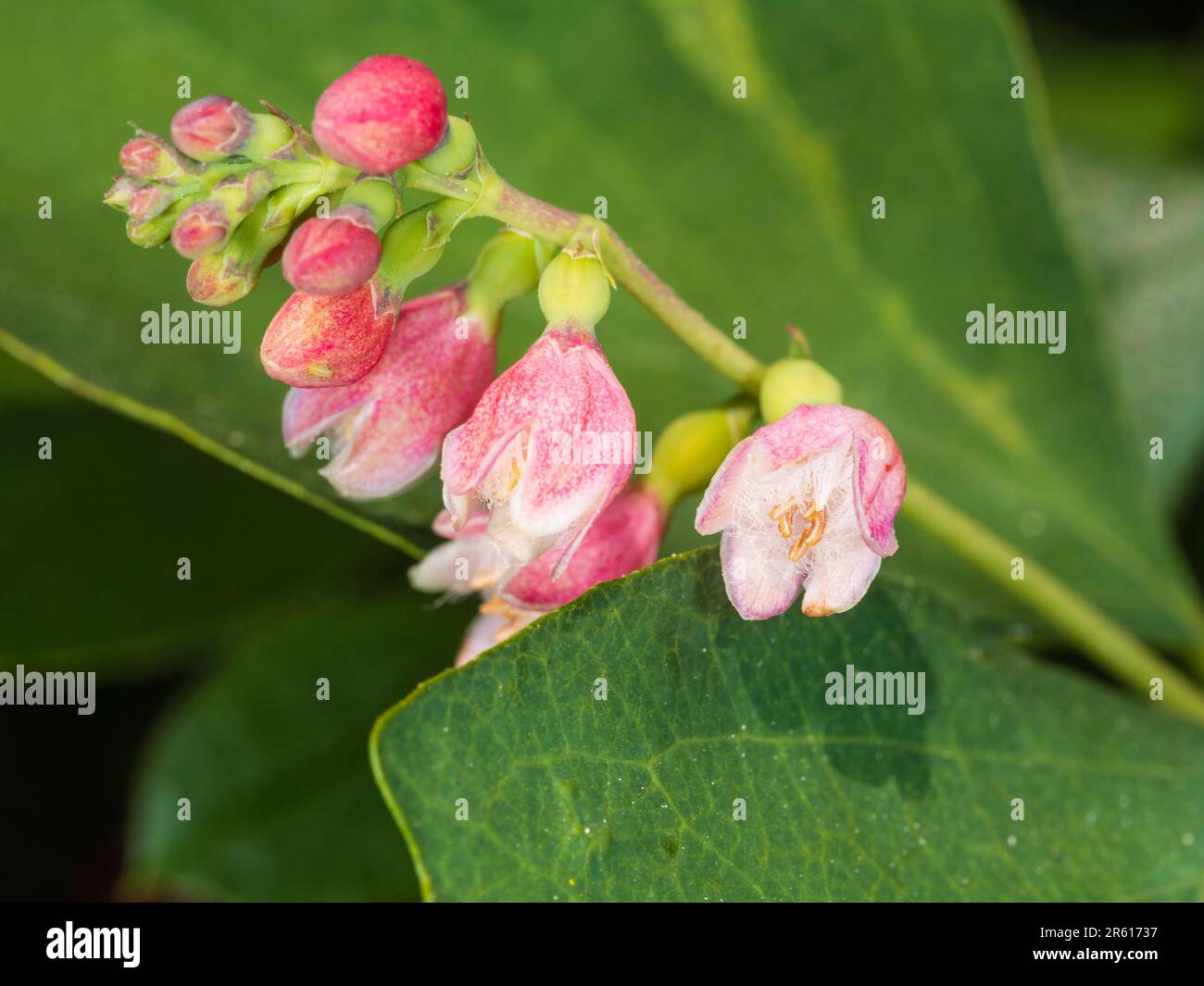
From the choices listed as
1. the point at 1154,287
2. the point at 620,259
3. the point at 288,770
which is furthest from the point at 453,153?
the point at 1154,287

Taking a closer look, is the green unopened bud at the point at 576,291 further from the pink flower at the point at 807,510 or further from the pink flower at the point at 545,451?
the pink flower at the point at 807,510

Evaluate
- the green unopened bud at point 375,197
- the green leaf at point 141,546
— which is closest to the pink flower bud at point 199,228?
the green unopened bud at point 375,197

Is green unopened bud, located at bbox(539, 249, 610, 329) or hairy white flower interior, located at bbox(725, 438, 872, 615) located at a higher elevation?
green unopened bud, located at bbox(539, 249, 610, 329)

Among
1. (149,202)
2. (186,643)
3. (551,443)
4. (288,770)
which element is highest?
(149,202)

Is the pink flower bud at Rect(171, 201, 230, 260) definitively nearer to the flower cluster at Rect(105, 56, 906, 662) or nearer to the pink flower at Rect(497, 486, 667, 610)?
the flower cluster at Rect(105, 56, 906, 662)

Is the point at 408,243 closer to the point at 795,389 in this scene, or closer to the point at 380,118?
the point at 380,118

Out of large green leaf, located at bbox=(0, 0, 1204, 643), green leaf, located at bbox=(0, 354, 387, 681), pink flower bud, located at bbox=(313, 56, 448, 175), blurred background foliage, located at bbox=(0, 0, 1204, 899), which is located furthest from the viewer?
green leaf, located at bbox=(0, 354, 387, 681)

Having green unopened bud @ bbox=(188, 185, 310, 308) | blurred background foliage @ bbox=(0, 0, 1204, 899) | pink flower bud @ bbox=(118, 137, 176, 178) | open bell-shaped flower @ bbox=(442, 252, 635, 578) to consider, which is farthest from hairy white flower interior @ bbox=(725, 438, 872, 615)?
blurred background foliage @ bbox=(0, 0, 1204, 899)
